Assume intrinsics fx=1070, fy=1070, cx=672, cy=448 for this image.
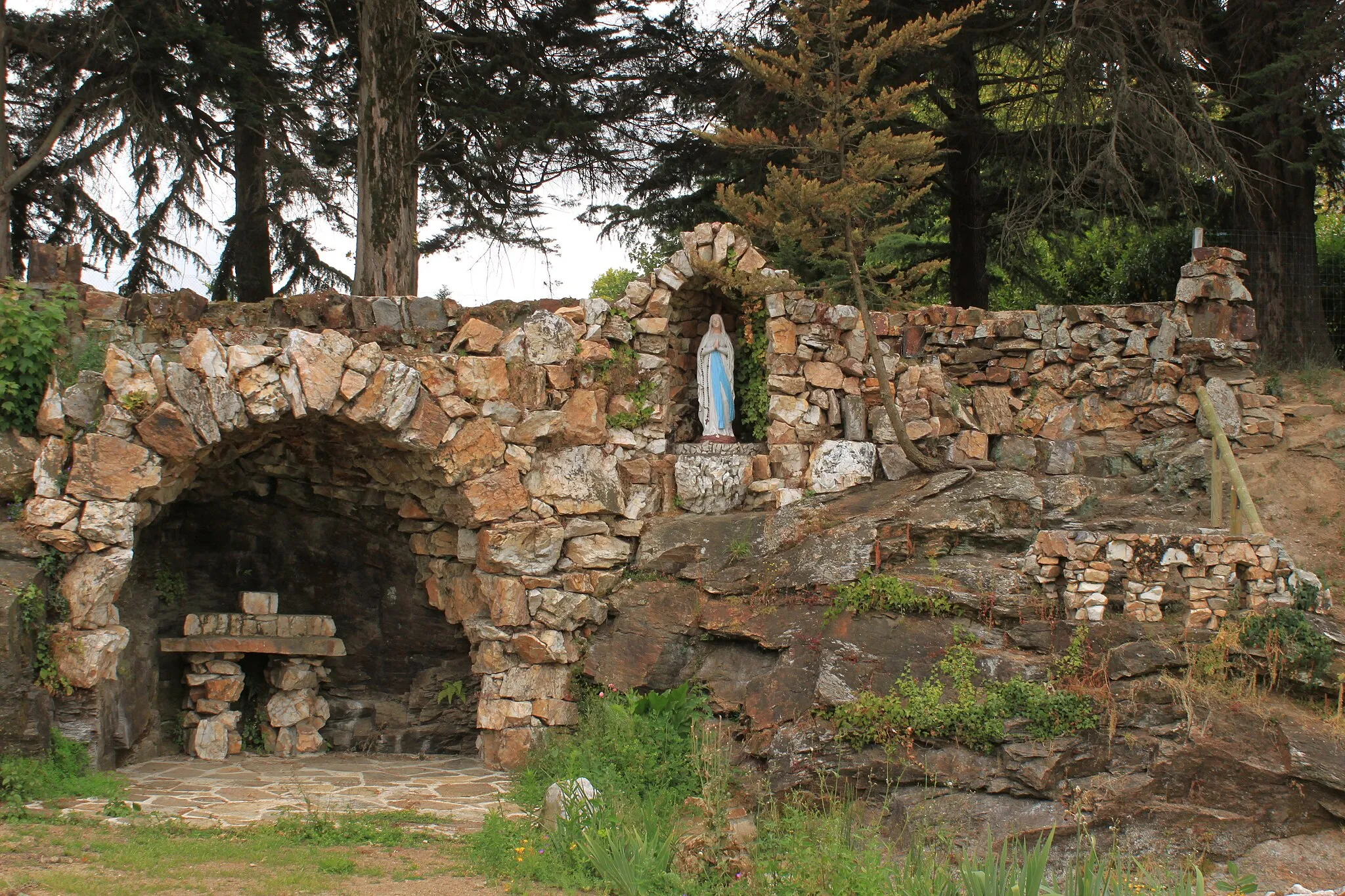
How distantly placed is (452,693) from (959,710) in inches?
213

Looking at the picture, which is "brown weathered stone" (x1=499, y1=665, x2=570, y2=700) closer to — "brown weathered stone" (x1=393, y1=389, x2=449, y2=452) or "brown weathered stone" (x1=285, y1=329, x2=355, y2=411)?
"brown weathered stone" (x1=393, y1=389, x2=449, y2=452)

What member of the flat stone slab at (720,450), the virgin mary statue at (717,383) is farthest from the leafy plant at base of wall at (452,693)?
the virgin mary statue at (717,383)

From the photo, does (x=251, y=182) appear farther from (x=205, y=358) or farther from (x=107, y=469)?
(x=107, y=469)

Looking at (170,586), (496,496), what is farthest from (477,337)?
(170,586)

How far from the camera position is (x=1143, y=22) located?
11.5 meters

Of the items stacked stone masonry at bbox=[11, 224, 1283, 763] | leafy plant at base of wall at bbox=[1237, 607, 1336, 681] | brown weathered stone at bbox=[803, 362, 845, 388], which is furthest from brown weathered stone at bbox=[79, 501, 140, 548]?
leafy plant at base of wall at bbox=[1237, 607, 1336, 681]

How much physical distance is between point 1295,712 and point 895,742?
266 cm

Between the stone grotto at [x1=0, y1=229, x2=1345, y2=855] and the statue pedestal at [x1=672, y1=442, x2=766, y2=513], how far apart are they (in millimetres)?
A: 28

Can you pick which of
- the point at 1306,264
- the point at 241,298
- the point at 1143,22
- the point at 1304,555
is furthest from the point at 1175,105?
the point at 241,298

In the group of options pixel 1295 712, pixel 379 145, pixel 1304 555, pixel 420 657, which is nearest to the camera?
pixel 1295 712

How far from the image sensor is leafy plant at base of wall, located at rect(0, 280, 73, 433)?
8.49 meters

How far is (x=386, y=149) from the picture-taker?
1220 centimetres

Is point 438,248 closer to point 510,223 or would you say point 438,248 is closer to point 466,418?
point 510,223

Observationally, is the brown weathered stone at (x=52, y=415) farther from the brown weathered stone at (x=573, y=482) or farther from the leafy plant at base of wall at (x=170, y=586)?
the brown weathered stone at (x=573, y=482)
